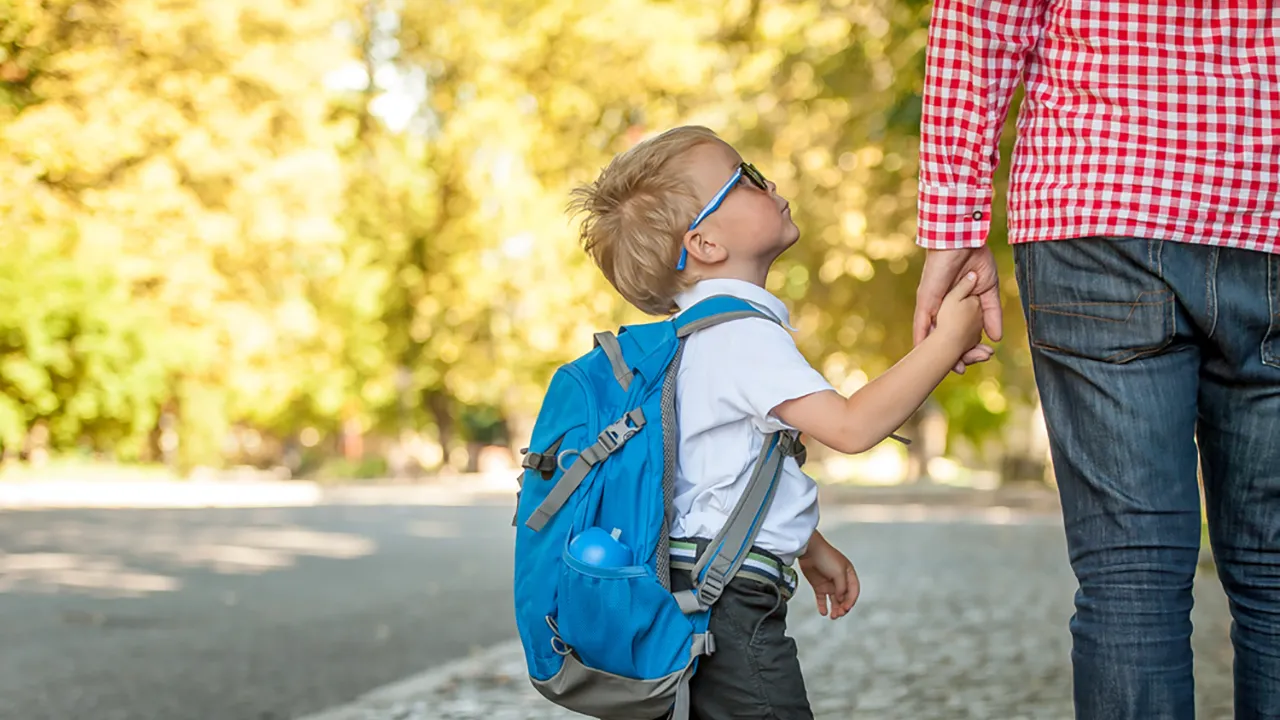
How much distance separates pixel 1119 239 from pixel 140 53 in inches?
229

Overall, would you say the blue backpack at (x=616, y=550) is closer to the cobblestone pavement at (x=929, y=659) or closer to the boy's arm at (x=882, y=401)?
the boy's arm at (x=882, y=401)

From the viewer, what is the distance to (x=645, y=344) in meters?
2.59

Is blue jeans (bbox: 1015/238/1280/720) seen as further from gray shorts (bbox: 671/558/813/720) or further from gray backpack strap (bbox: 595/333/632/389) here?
gray backpack strap (bbox: 595/333/632/389)

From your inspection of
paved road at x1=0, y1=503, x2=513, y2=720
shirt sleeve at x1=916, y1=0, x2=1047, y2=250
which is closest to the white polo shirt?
shirt sleeve at x1=916, y1=0, x2=1047, y2=250

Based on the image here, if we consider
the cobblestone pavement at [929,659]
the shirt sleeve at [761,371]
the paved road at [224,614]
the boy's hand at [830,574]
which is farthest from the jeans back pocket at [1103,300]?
the paved road at [224,614]

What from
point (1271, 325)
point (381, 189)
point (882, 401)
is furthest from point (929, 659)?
point (381, 189)

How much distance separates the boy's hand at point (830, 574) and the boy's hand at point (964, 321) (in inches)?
18.5

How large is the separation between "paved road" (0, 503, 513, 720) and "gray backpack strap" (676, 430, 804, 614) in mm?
3120

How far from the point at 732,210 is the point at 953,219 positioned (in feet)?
1.24

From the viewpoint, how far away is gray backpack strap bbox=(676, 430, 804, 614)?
2.47 meters

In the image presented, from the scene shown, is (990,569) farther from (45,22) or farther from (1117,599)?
(1117,599)

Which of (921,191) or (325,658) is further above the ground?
(921,191)

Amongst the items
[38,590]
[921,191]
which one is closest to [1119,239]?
[921,191]

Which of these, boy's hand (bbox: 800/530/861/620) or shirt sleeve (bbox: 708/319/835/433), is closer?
shirt sleeve (bbox: 708/319/835/433)
